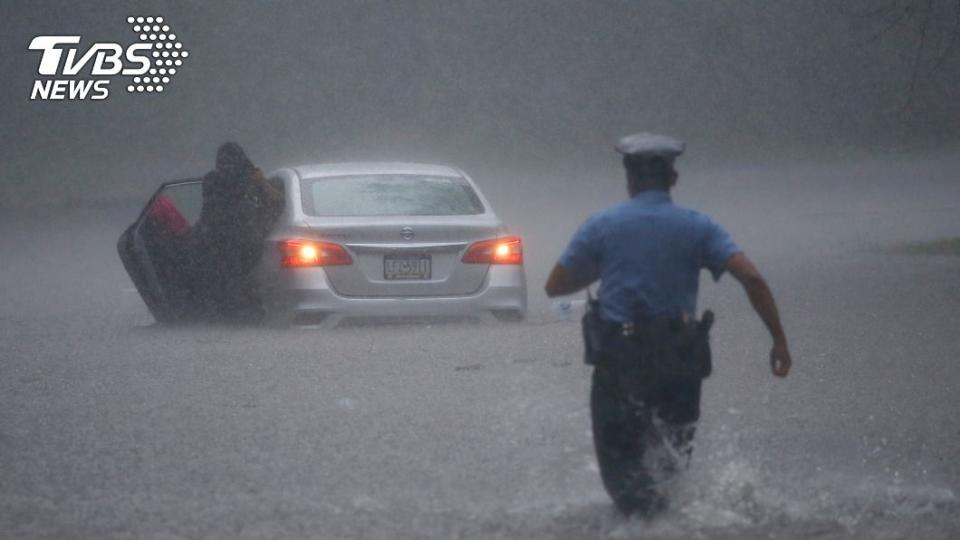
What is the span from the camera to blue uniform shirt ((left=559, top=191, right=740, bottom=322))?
6445mm

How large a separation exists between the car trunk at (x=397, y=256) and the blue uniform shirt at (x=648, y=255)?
21.2 feet

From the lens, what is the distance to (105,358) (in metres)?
12.8

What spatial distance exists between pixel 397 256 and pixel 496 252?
0.80m

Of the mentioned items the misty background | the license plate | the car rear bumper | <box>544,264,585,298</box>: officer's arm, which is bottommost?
the misty background

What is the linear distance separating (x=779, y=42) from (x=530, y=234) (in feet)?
52.3

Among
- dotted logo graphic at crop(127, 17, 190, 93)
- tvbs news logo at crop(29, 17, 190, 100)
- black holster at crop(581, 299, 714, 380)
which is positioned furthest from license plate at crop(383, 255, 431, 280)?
dotted logo graphic at crop(127, 17, 190, 93)

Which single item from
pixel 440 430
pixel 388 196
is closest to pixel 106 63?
pixel 388 196

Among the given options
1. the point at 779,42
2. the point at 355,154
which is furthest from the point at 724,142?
the point at 355,154

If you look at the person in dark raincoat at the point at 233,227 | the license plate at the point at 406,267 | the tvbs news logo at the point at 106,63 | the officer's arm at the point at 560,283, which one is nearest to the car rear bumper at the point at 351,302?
the license plate at the point at 406,267

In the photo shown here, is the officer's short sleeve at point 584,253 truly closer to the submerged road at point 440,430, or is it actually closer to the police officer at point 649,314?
the police officer at point 649,314

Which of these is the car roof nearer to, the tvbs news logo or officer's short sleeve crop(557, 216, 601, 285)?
officer's short sleeve crop(557, 216, 601, 285)

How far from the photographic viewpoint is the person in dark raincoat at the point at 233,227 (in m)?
13.7

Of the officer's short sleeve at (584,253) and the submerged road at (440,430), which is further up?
the officer's short sleeve at (584,253)

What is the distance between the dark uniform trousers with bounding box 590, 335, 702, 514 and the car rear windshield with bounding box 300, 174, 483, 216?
6.99 m
